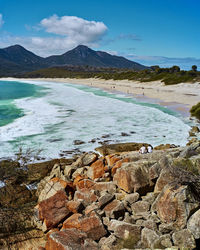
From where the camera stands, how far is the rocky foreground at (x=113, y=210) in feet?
17.0

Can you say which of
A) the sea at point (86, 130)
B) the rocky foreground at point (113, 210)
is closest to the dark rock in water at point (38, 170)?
the rocky foreground at point (113, 210)

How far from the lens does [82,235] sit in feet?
18.3

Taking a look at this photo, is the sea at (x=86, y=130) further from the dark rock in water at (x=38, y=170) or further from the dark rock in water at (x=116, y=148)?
the dark rock in water at (x=38, y=170)

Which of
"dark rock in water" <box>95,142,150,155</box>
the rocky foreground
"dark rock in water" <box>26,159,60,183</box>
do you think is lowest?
"dark rock in water" <box>26,159,60,183</box>

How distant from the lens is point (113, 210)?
20.0ft

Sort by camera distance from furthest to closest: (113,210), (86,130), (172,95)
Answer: (172,95) < (86,130) < (113,210)

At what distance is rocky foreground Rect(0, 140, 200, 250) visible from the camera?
520 cm

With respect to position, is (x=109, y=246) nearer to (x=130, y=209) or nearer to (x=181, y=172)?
(x=130, y=209)

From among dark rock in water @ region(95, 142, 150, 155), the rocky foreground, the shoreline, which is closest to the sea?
dark rock in water @ region(95, 142, 150, 155)

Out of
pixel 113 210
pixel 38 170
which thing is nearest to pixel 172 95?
pixel 38 170

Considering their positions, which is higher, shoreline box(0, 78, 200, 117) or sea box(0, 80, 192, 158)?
shoreline box(0, 78, 200, 117)

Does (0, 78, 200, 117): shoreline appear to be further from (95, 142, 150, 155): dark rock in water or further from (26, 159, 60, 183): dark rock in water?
(26, 159, 60, 183): dark rock in water

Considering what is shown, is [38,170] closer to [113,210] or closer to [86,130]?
[113,210]

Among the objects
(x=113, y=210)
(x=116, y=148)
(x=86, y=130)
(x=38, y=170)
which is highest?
(x=113, y=210)
